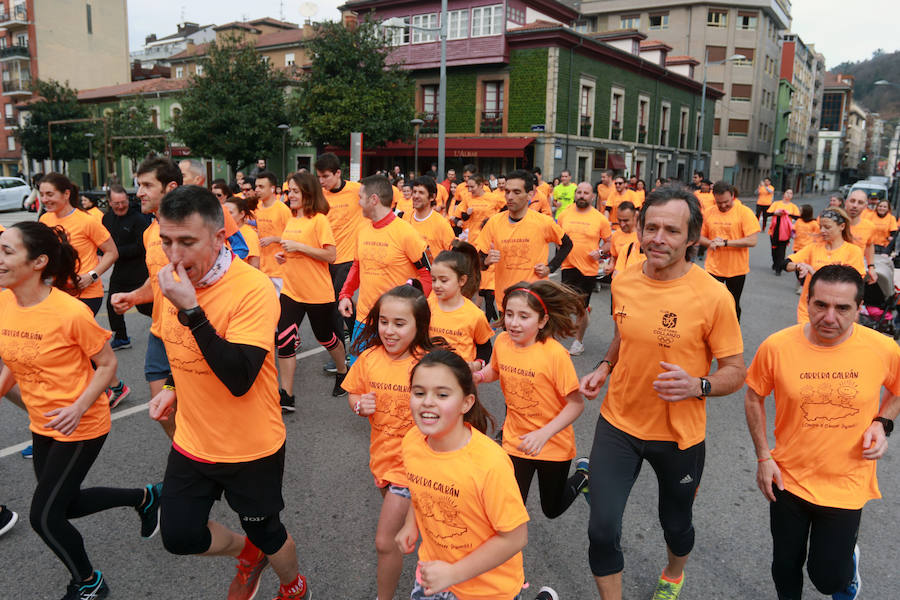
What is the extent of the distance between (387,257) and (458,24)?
29.7 m

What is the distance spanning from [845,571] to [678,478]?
74 cm

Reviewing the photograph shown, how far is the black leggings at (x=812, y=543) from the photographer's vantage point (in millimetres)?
2689

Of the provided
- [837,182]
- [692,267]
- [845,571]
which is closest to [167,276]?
[692,267]

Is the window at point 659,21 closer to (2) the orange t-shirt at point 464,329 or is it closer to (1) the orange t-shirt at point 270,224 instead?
(1) the orange t-shirt at point 270,224

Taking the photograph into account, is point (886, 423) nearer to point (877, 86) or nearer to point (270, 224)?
point (270, 224)

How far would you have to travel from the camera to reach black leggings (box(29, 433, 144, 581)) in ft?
9.65

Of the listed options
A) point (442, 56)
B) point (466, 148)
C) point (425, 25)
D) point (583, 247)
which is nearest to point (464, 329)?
Result: point (583, 247)

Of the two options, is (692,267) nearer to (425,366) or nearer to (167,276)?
(425,366)

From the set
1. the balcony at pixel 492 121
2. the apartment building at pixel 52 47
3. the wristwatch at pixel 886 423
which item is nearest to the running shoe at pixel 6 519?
the wristwatch at pixel 886 423

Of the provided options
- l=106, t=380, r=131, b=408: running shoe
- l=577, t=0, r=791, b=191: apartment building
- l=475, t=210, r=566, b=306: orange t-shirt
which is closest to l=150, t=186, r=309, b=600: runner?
l=106, t=380, r=131, b=408: running shoe

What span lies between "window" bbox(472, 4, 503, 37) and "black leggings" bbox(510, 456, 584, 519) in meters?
30.6

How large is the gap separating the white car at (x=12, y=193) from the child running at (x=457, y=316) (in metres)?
30.3

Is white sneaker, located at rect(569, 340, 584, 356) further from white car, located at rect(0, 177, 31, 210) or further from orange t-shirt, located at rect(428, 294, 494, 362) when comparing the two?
white car, located at rect(0, 177, 31, 210)

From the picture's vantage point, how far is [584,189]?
832 centimetres
